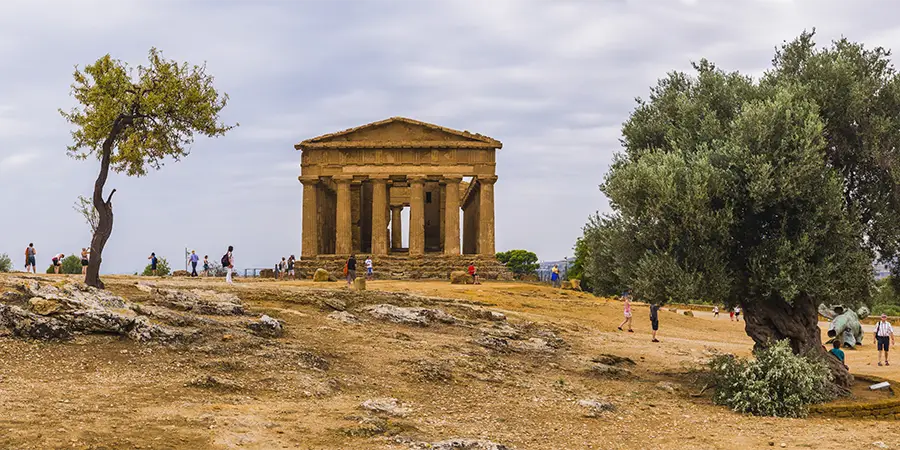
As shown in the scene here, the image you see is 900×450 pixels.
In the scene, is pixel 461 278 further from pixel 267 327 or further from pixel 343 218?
pixel 267 327

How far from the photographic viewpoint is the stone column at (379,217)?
54875 mm

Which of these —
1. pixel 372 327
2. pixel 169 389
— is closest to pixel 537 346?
pixel 372 327

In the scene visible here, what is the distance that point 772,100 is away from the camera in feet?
67.2

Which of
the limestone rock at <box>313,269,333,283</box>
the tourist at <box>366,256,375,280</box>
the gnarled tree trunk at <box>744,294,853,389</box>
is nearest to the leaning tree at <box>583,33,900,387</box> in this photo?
the gnarled tree trunk at <box>744,294,853,389</box>

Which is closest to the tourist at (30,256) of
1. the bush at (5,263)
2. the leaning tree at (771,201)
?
the bush at (5,263)

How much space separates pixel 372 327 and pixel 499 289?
20.0 metres

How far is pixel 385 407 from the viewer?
599 inches

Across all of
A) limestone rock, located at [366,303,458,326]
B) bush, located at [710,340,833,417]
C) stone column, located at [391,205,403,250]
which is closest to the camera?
bush, located at [710,340,833,417]

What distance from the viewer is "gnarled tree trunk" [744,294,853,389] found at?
65.8 feet

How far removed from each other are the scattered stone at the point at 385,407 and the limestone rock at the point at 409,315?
9.74 metres

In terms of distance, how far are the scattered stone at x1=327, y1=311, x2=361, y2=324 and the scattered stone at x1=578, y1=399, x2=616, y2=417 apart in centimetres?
855

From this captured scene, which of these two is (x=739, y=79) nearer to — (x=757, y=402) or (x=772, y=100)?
(x=772, y=100)

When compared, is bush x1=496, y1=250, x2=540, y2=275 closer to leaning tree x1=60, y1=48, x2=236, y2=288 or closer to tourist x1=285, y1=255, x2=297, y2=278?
tourist x1=285, y1=255, x2=297, y2=278

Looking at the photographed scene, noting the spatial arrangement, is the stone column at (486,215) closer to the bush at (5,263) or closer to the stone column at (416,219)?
the stone column at (416,219)
